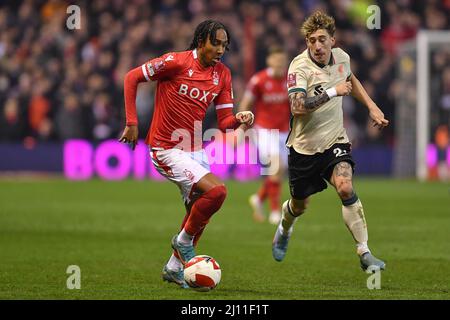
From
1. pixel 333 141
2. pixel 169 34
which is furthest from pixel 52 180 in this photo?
pixel 333 141

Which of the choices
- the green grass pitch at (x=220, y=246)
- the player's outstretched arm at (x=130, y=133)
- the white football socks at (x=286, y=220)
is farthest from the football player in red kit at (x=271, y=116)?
the player's outstretched arm at (x=130, y=133)

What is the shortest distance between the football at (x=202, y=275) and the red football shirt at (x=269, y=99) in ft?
24.9

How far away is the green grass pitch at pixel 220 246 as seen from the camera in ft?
29.0

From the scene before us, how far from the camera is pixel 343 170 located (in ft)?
31.1

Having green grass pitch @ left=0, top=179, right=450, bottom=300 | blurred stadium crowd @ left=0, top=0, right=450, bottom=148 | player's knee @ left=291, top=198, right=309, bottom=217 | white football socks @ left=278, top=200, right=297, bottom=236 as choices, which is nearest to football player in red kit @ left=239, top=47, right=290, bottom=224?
green grass pitch @ left=0, top=179, right=450, bottom=300

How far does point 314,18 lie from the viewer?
9.43 m

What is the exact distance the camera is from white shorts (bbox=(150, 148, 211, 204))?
29.4ft

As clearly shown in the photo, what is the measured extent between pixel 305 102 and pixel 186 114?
1.09m

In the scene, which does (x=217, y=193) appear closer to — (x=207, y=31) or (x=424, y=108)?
(x=207, y=31)

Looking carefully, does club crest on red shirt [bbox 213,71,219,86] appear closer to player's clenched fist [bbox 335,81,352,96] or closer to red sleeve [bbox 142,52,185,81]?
red sleeve [bbox 142,52,185,81]
